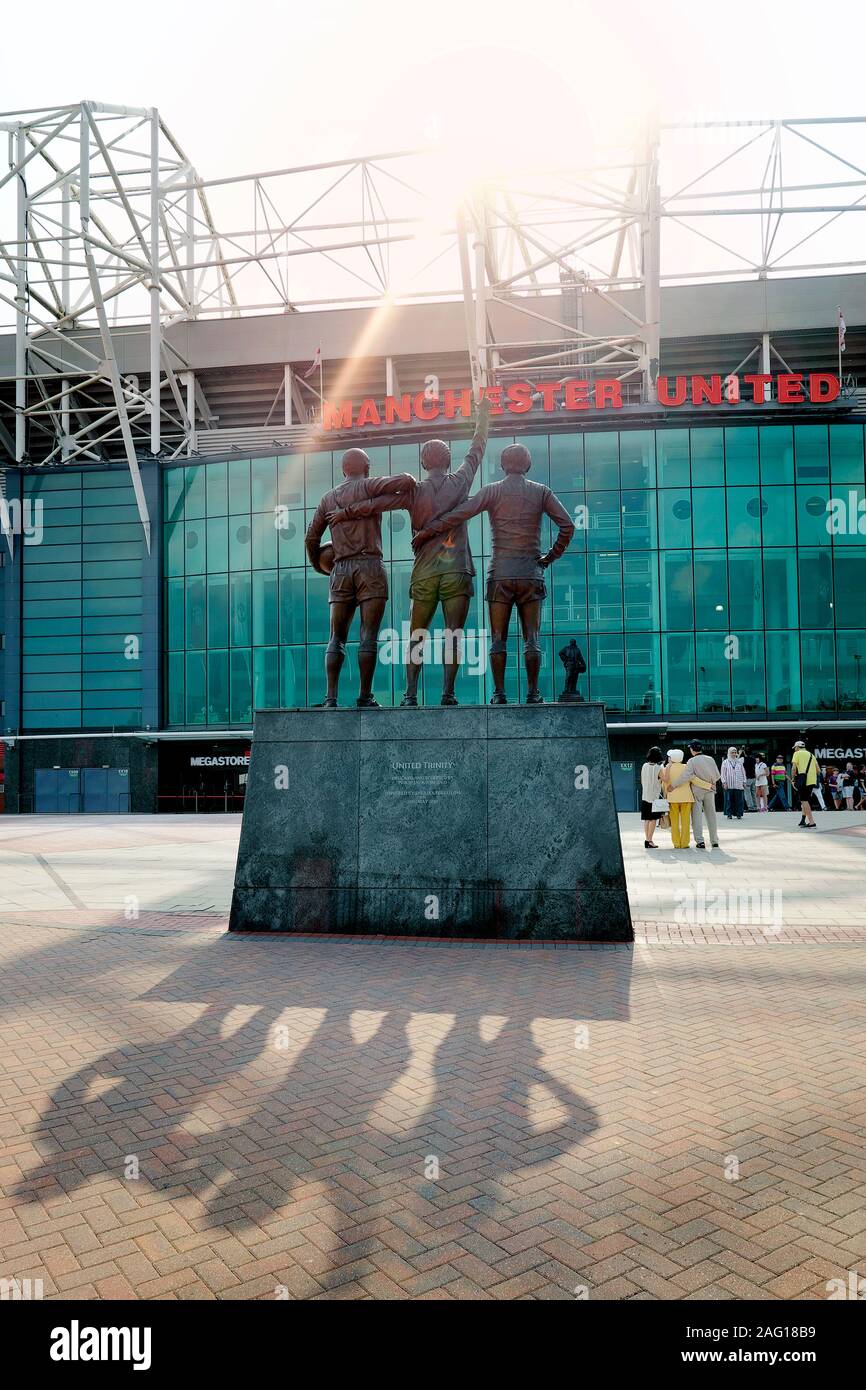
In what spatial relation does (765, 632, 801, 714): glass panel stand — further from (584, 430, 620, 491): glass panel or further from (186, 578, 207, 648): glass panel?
A: (186, 578, 207, 648): glass panel

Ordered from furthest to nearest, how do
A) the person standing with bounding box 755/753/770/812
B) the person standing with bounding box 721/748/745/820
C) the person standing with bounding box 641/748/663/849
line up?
the person standing with bounding box 755/753/770/812, the person standing with bounding box 721/748/745/820, the person standing with bounding box 641/748/663/849

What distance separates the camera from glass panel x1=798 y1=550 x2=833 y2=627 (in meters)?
38.1

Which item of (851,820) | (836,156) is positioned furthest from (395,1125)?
(836,156)

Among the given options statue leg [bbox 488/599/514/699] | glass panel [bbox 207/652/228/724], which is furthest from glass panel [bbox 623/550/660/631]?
statue leg [bbox 488/599/514/699]

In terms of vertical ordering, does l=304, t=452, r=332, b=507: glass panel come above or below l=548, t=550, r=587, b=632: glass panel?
above

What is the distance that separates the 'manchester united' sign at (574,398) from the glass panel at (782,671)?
9.56 m

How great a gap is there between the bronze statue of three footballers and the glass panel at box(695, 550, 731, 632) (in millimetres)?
29203

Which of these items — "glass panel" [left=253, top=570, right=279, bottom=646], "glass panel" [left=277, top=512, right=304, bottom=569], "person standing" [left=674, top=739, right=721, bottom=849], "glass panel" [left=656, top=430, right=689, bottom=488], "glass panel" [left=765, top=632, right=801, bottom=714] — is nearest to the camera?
"person standing" [left=674, top=739, right=721, bottom=849]

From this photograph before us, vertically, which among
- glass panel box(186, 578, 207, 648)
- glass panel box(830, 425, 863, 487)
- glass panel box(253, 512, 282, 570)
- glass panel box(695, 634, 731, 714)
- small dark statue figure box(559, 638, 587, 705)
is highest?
glass panel box(830, 425, 863, 487)

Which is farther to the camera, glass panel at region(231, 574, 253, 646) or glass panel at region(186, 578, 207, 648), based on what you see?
glass panel at region(186, 578, 207, 648)

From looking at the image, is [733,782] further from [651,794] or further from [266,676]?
[266,676]

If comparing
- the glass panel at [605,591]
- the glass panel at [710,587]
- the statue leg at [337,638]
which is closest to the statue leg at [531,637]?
the statue leg at [337,638]

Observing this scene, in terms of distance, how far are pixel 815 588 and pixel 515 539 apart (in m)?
31.5
